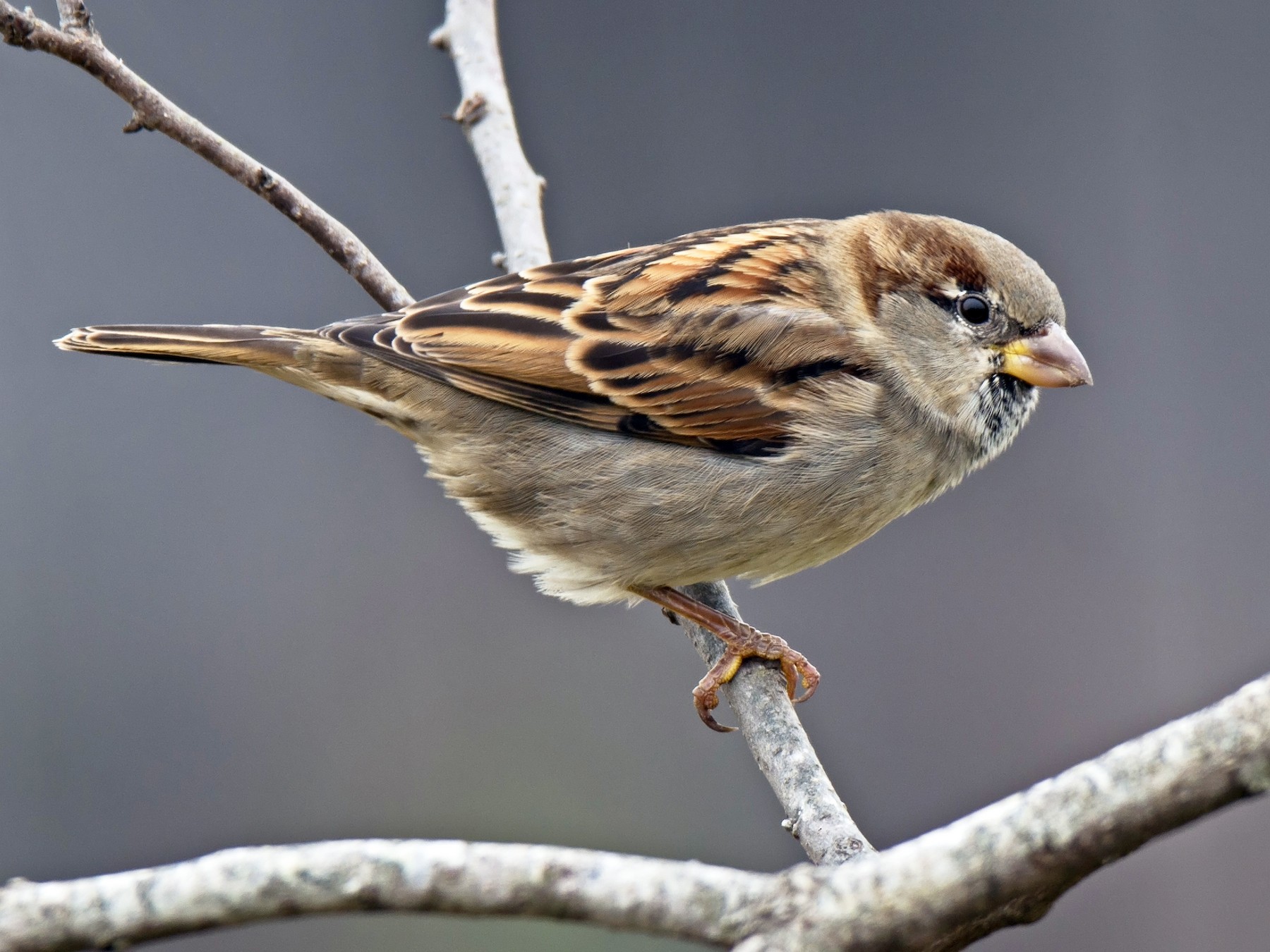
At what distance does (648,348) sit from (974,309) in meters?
0.75

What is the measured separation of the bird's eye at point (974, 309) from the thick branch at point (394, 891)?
184cm

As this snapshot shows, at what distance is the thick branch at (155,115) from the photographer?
247cm

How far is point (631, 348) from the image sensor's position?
291cm

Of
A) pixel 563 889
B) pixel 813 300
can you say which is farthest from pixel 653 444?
pixel 563 889

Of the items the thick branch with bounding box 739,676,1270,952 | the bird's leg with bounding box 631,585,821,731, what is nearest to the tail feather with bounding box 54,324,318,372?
the bird's leg with bounding box 631,585,821,731

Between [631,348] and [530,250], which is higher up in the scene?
[530,250]

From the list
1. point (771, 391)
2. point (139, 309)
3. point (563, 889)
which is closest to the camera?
point (563, 889)

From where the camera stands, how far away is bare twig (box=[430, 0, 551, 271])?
11.6ft

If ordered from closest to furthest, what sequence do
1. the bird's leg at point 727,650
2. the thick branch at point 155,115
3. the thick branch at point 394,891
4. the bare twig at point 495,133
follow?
the thick branch at point 394,891 < the thick branch at point 155,115 < the bird's leg at point 727,650 < the bare twig at point 495,133

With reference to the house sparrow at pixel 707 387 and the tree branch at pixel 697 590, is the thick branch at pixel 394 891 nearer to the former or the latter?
the tree branch at pixel 697 590

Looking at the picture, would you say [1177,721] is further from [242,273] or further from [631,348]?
[242,273]

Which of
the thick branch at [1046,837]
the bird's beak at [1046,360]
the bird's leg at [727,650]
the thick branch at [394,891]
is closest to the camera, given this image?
the thick branch at [1046,837]

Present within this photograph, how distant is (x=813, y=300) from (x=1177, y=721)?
6.31 feet

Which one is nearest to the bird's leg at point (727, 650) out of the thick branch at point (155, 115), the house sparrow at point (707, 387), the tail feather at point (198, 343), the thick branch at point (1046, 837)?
the house sparrow at point (707, 387)
